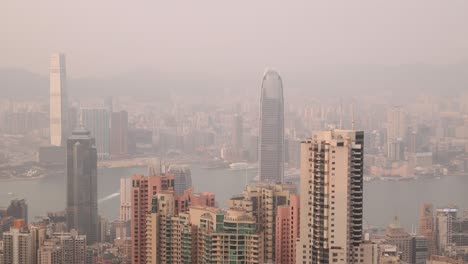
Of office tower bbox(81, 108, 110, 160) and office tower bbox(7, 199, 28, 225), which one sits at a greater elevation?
office tower bbox(81, 108, 110, 160)

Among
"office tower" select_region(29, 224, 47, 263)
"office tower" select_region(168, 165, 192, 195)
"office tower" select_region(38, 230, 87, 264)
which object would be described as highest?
"office tower" select_region(168, 165, 192, 195)

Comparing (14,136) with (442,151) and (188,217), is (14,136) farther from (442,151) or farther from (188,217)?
(442,151)

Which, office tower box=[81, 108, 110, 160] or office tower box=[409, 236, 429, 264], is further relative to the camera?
office tower box=[81, 108, 110, 160]

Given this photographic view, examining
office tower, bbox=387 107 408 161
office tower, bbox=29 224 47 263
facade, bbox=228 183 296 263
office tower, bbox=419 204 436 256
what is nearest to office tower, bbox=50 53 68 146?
office tower, bbox=29 224 47 263

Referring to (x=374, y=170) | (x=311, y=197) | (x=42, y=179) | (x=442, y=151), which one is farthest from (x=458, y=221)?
(x=42, y=179)

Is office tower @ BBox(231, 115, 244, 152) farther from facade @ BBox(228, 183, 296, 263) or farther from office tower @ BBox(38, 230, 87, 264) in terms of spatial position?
facade @ BBox(228, 183, 296, 263)
